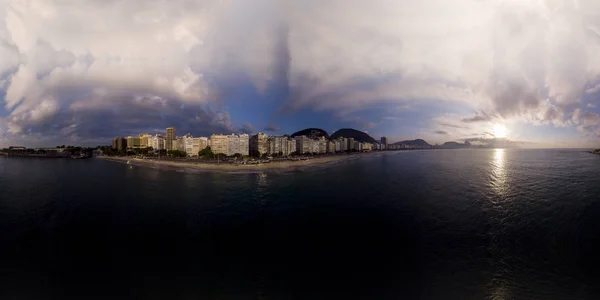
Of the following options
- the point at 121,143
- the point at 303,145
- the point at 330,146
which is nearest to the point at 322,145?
the point at 330,146

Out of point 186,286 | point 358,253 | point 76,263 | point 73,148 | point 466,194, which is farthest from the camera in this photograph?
point 73,148

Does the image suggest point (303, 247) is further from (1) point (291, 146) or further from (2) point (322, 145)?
(2) point (322, 145)

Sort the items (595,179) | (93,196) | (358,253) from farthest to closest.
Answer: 1. (595,179)
2. (93,196)
3. (358,253)

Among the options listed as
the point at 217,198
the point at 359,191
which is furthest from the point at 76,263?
the point at 359,191

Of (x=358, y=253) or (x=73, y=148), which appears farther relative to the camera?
(x=73, y=148)

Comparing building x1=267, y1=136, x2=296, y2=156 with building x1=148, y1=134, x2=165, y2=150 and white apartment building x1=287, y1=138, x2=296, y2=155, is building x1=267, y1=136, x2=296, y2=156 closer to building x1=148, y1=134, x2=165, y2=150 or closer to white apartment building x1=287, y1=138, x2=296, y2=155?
white apartment building x1=287, y1=138, x2=296, y2=155

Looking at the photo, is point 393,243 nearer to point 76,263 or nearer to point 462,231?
point 462,231

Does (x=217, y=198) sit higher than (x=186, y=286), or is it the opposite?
(x=217, y=198)

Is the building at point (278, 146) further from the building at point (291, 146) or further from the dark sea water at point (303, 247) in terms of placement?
the dark sea water at point (303, 247)
